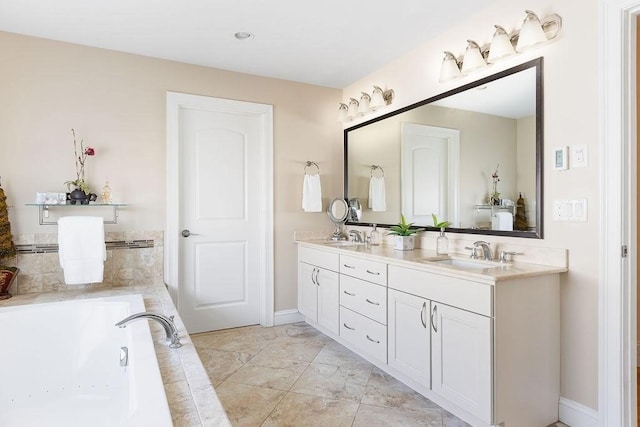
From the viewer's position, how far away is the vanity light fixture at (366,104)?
321 centimetres

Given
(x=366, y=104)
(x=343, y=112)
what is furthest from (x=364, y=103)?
(x=343, y=112)

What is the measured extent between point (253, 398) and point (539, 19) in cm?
266

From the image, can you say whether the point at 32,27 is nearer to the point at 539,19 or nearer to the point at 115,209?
the point at 115,209

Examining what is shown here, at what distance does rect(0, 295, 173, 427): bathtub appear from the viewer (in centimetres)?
184

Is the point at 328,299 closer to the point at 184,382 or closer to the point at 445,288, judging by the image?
the point at 445,288

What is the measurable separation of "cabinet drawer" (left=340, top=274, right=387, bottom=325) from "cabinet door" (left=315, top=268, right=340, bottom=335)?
0.31ft

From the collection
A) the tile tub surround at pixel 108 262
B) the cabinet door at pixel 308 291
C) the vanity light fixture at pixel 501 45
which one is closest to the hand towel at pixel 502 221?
the vanity light fixture at pixel 501 45

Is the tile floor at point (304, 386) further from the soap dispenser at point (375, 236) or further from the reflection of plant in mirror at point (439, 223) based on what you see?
the reflection of plant in mirror at point (439, 223)

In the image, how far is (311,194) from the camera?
3.58 meters

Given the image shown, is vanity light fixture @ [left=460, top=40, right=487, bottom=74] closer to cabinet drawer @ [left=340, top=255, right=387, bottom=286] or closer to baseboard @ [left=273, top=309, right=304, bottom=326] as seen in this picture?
cabinet drawer @ [left=340, top=255, right=387, bottom=286]

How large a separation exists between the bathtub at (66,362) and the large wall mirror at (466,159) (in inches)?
79.1

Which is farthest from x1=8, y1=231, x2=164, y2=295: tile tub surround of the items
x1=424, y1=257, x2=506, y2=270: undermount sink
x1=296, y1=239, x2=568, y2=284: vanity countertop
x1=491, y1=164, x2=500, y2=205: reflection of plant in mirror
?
x1=491, y1=164, x2=500, y2=205: reflection of plant in mirror

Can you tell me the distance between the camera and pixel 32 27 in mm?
2545

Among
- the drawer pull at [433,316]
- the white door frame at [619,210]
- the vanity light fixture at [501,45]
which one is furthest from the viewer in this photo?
the vanity light fixture at [501,45]
